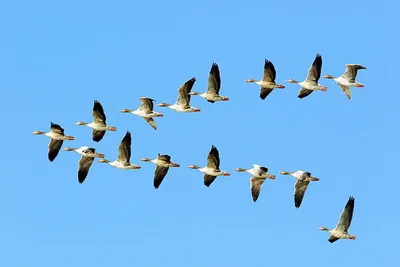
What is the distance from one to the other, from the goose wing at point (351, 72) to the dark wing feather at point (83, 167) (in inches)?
512

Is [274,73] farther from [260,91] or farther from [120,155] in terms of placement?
[120,155]

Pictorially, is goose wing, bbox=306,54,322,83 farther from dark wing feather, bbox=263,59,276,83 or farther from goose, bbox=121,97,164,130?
goose, bbox=121,97,164,130

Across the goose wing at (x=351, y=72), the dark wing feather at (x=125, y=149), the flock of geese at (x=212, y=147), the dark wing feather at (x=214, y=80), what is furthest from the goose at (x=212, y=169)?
the goose wing at (x=351, y=72)

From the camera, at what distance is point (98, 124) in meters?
67.7

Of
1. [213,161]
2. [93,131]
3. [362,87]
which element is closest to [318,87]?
[362,87]

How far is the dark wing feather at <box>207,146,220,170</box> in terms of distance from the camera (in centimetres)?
6660

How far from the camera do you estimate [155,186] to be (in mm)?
67312

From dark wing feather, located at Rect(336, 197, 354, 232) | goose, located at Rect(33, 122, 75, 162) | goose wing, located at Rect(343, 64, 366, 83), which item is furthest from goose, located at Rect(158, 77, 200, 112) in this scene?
dark wing feather, located at Rect(336, 197, 354, 232)

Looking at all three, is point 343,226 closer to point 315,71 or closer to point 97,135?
point 315,71

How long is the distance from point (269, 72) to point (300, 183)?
552cm

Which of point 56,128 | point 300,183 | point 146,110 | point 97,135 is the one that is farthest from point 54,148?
point 300,183

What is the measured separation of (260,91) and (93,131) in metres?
8.29

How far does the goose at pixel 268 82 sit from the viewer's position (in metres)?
67.8

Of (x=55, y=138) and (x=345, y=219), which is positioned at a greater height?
(x=55, y=138)
